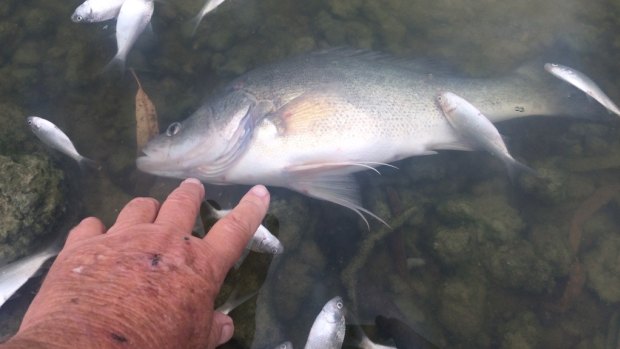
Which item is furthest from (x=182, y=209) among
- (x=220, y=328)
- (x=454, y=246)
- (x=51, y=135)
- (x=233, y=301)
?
(x=454, y=246)

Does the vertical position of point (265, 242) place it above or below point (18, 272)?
below

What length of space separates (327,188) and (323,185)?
0.13 feet

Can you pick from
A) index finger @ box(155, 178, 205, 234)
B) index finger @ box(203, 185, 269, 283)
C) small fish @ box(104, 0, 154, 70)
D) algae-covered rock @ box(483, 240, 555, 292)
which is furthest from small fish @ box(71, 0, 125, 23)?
algae-covered rock @ box(483, 240, 555, 292)

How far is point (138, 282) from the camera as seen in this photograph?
151 centimetres

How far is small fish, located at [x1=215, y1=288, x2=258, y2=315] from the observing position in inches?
108

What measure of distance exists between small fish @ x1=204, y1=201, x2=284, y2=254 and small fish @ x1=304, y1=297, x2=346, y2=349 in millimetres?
582

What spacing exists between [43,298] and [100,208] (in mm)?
2066

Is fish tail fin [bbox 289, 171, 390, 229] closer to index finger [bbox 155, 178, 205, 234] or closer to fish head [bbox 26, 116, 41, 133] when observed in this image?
index finger [bbox 155, 178, 205, 234]

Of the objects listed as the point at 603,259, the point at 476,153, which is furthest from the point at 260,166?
the point at 603,259

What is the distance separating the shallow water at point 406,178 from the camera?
314 centimetres

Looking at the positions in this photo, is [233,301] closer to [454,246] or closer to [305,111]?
[305,111]

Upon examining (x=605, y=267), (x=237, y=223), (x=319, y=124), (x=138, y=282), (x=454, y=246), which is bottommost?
(x=605, y=267)

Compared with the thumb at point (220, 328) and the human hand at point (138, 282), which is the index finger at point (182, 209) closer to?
the human hand at point (138, 282)

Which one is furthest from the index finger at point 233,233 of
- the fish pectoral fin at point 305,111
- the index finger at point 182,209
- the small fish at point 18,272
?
the small fish at point 18,272
